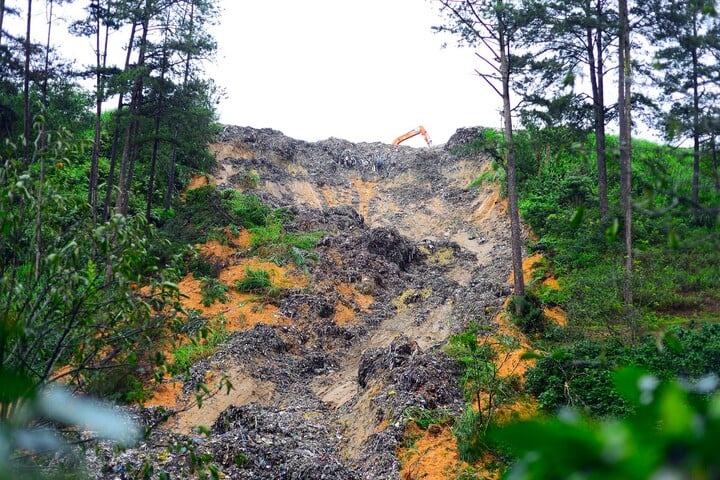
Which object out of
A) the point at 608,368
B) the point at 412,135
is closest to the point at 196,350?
the point at 608,368

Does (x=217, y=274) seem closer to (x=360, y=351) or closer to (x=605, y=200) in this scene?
(x=360, y=351)

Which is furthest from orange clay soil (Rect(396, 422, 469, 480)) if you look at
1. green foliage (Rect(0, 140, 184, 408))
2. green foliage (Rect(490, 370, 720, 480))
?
green foliage (Rect(490, 370, 720, 480))

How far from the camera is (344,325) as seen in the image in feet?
50.4

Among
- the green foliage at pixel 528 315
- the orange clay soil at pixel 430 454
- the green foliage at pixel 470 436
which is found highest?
the green foliage at pixel 528 315

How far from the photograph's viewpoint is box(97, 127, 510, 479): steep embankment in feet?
28.0

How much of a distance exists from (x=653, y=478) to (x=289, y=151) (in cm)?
3084

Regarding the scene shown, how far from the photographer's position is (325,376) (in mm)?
12945

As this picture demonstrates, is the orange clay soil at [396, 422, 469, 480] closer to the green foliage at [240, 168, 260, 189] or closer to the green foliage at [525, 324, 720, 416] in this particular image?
the green foliage at [525, 324, 720, 416]

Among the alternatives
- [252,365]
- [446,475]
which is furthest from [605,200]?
[446,475]

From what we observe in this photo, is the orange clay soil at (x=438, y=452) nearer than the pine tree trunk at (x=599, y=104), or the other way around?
the orange clay soil at (x=438, y=452)

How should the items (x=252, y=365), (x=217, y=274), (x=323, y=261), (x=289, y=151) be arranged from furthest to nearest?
(x=289, y=151), (x=323, y=261), (x=217, y=274), (x=252, y=365)

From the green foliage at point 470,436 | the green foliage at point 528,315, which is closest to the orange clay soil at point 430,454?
the green foliage at point 470,436

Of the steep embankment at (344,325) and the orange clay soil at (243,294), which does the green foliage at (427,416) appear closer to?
the steep embankment at (344,325)

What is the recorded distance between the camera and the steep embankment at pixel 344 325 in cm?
852
